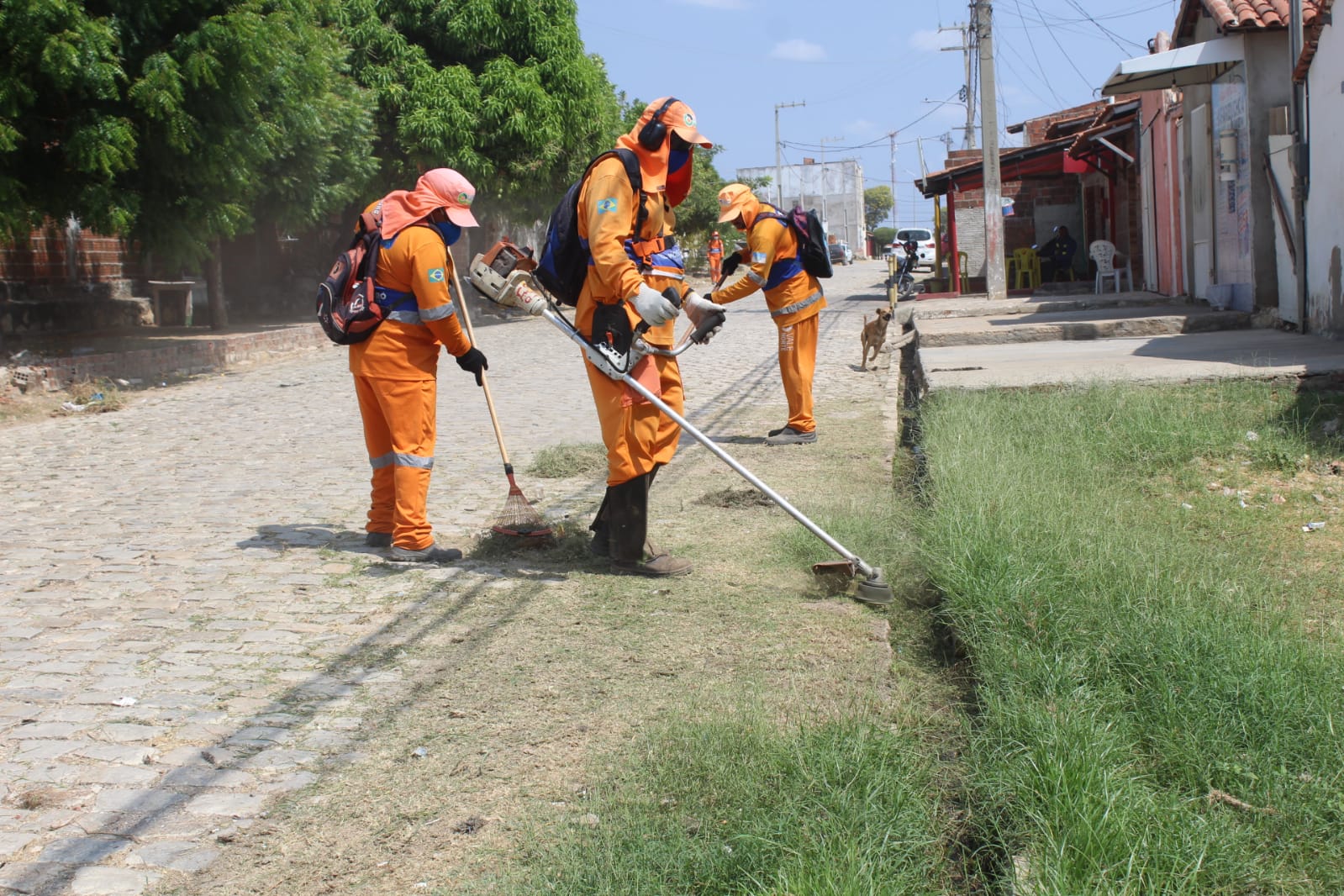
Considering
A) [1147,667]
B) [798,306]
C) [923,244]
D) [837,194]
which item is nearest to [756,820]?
[1147,667]

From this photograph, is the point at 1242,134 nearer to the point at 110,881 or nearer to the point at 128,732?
the point at 128,732

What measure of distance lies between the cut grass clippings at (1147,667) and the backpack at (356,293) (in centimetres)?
280

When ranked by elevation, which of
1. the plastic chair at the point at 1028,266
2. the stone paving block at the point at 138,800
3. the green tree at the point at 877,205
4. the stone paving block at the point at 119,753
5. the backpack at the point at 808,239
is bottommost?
the stone paving block at the point at 138,800

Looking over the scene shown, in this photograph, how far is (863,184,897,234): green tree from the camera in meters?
124

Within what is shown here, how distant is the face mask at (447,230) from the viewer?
5863 millimetres

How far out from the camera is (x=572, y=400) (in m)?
12.2

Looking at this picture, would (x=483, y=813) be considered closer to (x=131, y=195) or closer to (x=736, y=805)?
(x=736, y=805)

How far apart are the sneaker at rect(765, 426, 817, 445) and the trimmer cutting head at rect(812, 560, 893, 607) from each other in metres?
3.92

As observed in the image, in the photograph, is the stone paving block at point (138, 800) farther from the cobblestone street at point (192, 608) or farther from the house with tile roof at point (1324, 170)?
the house with tile roof at point (1324, 170)

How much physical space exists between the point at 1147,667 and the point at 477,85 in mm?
22128

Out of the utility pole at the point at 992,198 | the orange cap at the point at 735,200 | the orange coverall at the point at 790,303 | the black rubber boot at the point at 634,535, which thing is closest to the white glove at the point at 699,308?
the black rubber boot at the point at 634,535

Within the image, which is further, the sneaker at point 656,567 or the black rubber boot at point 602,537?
the black rubber boot at point 602,537

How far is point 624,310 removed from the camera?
17.0ft

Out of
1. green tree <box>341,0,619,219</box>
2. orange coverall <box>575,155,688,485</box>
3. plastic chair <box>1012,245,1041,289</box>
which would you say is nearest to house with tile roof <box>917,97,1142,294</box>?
plastic chair <box>1012,245,1041,289</box>
